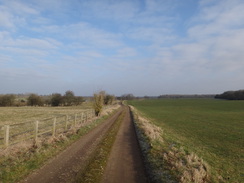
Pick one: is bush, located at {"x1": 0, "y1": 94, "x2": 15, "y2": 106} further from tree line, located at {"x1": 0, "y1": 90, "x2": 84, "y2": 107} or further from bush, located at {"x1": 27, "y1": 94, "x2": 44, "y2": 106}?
bush, located at {"x1": 27, "y1": 94, "x2": 44, "y2": 106}

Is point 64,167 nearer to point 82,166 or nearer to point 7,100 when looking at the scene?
point 82,166

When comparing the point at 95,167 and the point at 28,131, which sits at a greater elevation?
the point at 28,131

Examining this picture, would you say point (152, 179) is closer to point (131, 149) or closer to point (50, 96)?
point (131, 149)

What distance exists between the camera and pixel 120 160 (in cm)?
845

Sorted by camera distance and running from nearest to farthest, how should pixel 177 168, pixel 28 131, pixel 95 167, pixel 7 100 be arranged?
pixel 177 168, pixel 95 167, pixel 28 131, pixel 7 100

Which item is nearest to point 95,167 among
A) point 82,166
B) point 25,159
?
point 82,166

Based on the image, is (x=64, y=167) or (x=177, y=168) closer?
(x=177, y=168)

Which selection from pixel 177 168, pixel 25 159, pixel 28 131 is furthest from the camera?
pixel 28 131

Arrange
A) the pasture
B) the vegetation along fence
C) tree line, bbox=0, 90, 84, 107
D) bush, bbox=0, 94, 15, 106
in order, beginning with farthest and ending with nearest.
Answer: tree line, bbox=0, 90, 84, 107 < bush, bbox=0, 94, 15, 106 < the pasture < the vegetation along fence

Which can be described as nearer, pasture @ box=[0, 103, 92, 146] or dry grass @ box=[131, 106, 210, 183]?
dry grass @ box=[131, 106, 210, 183]

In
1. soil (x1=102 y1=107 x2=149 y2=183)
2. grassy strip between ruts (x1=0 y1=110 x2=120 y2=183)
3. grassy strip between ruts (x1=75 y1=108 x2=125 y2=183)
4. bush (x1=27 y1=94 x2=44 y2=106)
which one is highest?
bush (x1=27 y1=94 x2=44 y2=106)

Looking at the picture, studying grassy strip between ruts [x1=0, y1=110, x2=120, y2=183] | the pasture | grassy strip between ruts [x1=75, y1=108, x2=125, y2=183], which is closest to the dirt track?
grassy strip between ruts [x1=75, y1=108, x2=125, y2=183]

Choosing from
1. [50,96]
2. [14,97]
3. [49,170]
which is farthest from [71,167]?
[50,96]

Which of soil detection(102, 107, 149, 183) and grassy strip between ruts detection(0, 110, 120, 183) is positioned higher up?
grassy strip between ruts detection(0, 110, 120, 183)
